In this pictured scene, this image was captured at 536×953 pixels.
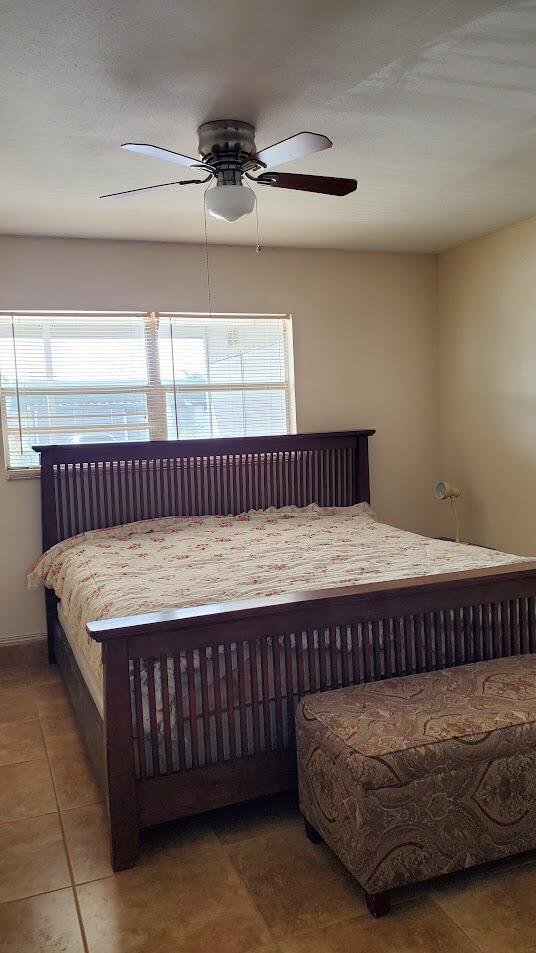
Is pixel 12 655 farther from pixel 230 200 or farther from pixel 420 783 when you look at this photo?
pixel 420 783

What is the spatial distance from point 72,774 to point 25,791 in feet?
0.60

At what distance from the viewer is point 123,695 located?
211 cm

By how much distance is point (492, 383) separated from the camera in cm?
473

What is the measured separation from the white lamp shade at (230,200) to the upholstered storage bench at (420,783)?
5.76ft

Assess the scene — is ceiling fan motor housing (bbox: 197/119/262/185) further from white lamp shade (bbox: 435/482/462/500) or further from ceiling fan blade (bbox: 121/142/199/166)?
white lamp shade (bbox: 435/482/462/500)

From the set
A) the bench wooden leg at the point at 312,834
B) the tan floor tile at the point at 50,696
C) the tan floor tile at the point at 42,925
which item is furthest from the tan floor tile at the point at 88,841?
the tan floor tile at the point at 50,696

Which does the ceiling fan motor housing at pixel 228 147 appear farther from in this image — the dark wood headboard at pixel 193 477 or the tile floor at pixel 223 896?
the tile floor at pixel 223 896

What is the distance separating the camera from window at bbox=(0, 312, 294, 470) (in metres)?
4.30

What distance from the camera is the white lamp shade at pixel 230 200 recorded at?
2.65 metres

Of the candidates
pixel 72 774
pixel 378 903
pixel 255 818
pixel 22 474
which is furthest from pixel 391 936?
pixel 22 474

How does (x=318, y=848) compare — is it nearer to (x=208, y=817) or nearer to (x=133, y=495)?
(x=208, y=817)

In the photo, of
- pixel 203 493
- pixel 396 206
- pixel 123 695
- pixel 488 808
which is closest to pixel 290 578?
pixel 123 695

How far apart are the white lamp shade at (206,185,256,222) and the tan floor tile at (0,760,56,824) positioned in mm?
2186

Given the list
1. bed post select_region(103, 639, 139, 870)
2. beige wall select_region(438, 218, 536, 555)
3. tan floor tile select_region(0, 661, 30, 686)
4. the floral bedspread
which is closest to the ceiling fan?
the floral bedspread
